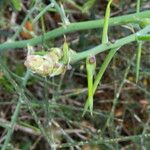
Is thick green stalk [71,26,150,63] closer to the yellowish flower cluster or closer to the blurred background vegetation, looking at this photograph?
the yellowish flower cluster

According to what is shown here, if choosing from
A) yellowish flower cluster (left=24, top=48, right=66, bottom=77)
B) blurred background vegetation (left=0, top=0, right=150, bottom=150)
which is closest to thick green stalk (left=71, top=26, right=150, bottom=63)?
yellowish flower cluster (left=24, top=48, right=66, bottom=77)

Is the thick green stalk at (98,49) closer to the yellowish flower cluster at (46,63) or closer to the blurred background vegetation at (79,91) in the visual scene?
the yellowish flower cluster at (46,63)

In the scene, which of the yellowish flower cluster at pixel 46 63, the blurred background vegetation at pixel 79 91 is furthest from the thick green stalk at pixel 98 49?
the blurred background vegetation at pixel 79 91

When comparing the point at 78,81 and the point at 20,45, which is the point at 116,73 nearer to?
the point at 78,81

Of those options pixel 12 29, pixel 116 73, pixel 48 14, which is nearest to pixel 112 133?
pixel 116 73

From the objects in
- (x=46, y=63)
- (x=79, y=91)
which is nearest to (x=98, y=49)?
(x=46, y=63)

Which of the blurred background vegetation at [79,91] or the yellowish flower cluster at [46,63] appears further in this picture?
the blurred background vegetation at [79,91]

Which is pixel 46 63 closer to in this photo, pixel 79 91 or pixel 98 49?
pixel 98 49

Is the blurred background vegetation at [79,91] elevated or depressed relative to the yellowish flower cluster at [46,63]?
depressed

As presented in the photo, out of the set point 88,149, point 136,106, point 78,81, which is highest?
point 78,81

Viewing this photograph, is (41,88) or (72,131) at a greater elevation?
(41,88)

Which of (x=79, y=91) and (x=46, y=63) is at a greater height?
(x=46, y=63)
